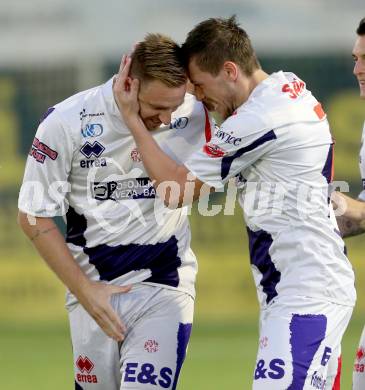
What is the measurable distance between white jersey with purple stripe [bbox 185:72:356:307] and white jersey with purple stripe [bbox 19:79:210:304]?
1.73ft

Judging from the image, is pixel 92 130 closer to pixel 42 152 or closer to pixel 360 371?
pixel 42 152

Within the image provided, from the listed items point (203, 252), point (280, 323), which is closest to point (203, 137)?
point (280, 323)

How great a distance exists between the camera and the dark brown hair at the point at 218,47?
5.91m

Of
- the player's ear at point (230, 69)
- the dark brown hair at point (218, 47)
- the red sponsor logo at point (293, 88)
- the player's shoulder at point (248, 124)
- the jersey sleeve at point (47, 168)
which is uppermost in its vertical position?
the dark brown hair at point (218, 47)

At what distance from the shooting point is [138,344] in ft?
20.6

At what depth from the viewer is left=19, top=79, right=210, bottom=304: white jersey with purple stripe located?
618 cm

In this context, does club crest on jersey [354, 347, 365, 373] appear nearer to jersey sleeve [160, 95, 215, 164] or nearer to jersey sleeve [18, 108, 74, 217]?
jersey sleeve [160, 95, 215, 164]

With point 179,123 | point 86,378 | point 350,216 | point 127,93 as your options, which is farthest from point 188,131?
point 86,378

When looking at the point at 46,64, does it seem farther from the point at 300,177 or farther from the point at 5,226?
the point at 300,177

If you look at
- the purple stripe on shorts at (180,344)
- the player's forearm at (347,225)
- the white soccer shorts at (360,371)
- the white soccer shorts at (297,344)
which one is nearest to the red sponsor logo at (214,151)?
the white soccer shorts at (297,344)

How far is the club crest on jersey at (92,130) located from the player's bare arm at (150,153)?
21 cm

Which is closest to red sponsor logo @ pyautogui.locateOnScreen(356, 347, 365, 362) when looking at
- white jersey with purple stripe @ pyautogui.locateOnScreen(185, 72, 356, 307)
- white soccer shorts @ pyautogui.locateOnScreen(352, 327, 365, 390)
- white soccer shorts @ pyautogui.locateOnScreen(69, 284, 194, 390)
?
white soccer shorts @ pyautogui.locateOnScreen(352, 327, 365, 390)

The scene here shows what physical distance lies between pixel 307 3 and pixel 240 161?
9.33 metres

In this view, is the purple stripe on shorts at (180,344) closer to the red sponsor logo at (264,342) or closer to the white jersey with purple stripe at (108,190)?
the white jersey with purple stripe at (108,190)
